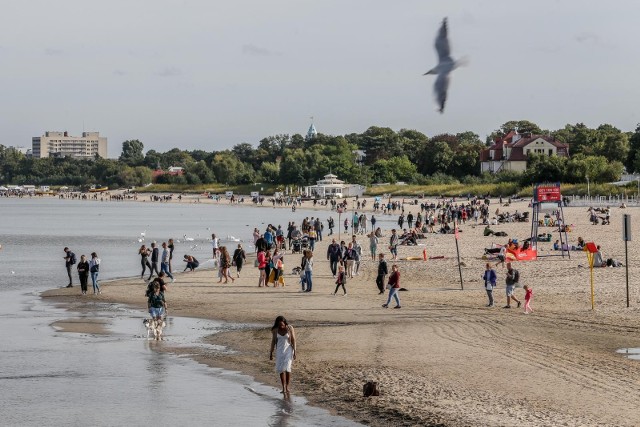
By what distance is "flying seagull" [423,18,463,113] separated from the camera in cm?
1331

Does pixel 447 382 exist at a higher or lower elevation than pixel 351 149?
lower

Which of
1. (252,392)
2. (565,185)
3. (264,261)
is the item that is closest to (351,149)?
(565,185)

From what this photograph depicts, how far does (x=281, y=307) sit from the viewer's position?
25.1m

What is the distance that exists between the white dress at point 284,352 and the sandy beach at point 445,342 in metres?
0.87

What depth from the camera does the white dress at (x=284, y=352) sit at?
14656 millimetres

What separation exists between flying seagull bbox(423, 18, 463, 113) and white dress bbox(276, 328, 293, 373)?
4.17m

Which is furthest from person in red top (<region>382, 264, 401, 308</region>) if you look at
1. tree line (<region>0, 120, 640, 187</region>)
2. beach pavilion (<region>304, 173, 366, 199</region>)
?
beach pavilion (<region>304, 173, 366, 199</region>)

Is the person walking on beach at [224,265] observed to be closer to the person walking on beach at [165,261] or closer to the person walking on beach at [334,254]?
the person walking on beach at [165,261]

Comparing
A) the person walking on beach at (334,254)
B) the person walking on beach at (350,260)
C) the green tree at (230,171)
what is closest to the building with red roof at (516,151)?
the green tree at (230,171)

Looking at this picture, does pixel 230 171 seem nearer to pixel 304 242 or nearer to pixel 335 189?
pixel 335 189

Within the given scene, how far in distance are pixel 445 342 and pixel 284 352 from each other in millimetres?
5221

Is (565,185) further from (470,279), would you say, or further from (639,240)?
(470,279)

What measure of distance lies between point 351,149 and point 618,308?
151536 mm

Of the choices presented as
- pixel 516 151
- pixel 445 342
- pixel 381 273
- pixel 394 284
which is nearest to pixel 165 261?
pixel 381 273
